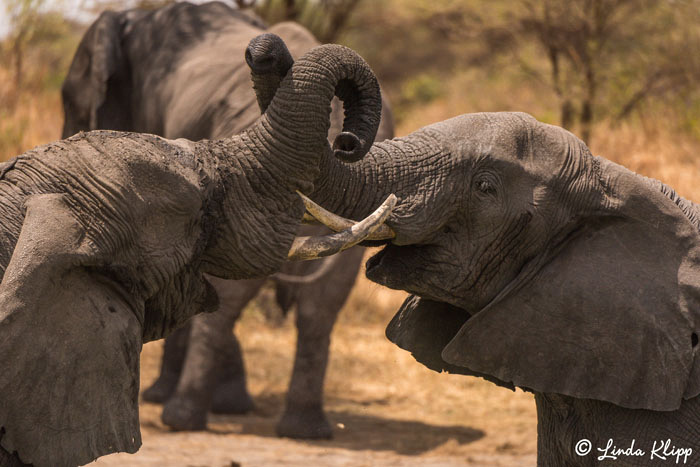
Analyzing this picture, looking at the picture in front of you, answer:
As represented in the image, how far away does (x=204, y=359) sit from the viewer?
5809 millimetres

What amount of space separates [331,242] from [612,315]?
79 cm

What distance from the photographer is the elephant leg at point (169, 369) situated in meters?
6.72

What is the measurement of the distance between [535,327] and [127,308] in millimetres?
1133

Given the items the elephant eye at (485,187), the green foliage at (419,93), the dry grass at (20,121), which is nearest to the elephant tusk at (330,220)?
the elephant eye at (485,187)

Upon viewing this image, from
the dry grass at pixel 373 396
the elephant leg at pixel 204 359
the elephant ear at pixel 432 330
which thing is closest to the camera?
the elephant ear at pixel 432 330

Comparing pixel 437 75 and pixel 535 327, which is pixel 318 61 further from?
pixel 437 75

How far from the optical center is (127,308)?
252 centimetres

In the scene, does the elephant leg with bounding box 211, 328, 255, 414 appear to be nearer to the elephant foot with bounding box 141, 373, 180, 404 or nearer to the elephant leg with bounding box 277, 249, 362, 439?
the elephant foot with bounding box 141, 373, 180, 404

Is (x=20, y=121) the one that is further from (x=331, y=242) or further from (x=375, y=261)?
(x=331, y=242)

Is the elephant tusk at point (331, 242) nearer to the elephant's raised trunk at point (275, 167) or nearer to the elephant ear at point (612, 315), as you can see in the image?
the elephant's raised trunk at point (275, 167)

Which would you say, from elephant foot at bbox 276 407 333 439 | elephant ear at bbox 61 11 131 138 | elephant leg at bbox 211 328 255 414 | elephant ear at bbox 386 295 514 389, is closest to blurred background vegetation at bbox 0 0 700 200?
elephant ear at bbox 61 11 131 138

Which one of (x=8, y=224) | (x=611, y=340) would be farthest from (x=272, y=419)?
(x=8, y=224)

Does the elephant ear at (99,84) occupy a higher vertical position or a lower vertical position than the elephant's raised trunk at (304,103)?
lower

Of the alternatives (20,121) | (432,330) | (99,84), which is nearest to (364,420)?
(99,84)
